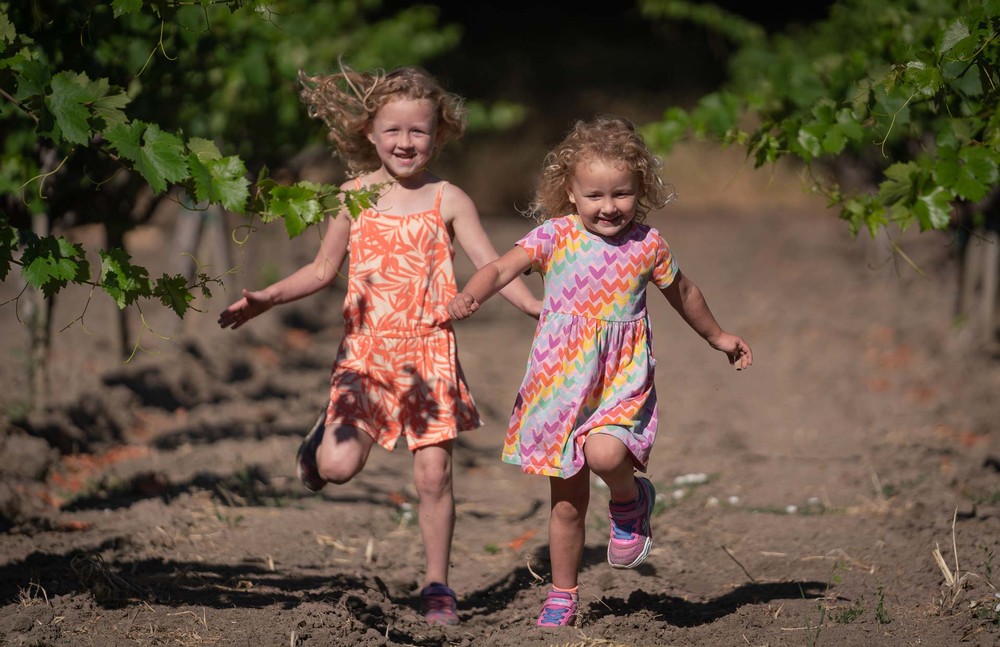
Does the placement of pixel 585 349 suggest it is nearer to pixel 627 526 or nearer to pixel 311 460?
pixel 627 526

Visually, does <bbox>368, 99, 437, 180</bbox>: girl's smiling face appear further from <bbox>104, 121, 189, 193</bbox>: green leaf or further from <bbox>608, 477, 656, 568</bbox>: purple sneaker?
<bbox>608, 477, 656, 568</bbox>: purple sneaker

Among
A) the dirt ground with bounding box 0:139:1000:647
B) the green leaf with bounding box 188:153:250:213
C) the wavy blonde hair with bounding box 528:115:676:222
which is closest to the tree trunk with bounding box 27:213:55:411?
the dirt ground with bounding box 0:139:1000:647

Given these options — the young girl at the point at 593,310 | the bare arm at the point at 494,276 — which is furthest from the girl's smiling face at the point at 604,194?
the bare arm at the point at 494,276

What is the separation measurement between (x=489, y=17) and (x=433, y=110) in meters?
17.4

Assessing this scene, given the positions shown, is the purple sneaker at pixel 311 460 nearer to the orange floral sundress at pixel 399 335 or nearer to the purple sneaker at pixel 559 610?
the orange floral sundress at pixel 399 335

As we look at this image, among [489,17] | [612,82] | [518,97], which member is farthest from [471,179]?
[489,17]

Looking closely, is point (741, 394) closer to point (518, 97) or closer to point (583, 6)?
point (518, 97)

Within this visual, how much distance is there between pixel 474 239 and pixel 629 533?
3.18ft

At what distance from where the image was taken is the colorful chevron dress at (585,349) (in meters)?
3.14

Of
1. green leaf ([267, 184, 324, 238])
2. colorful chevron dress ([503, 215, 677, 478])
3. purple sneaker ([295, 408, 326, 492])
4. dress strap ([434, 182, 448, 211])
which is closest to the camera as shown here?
green leaf ([267, 184, 324, 238])

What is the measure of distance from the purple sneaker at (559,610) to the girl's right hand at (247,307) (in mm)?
1182

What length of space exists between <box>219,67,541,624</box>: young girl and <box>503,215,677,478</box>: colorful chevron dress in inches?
11.5

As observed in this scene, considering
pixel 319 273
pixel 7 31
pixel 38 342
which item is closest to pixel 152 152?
pixel 7 31

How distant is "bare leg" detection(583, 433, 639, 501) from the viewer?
3.08 meters
